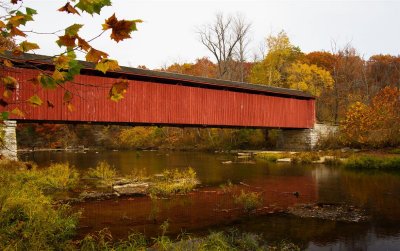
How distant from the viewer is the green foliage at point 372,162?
57.6 feet

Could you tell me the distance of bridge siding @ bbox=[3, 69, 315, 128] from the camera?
1494 centimetres

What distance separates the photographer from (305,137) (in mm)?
26766

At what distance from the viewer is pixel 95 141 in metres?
49.8

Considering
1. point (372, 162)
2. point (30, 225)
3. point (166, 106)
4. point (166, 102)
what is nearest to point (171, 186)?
point (30, 225)

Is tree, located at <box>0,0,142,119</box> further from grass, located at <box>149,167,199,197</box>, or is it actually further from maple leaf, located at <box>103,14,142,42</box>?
grass, located at <box>149,167,199,197</box>

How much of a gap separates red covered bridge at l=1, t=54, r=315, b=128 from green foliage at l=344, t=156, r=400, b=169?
6.35m

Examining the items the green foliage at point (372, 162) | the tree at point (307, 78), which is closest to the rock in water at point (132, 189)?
the green foliage at point (372, 162)

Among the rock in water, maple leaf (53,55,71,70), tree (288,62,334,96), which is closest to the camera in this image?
maple leaf (53,55,71,70)

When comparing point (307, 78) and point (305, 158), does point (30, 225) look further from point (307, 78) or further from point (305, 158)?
point (307, 78)

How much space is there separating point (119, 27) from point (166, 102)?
1708cm

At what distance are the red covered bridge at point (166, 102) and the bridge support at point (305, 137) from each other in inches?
35.2

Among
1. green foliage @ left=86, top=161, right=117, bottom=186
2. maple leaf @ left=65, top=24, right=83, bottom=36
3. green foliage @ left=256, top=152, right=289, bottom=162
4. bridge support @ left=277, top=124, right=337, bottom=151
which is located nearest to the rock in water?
green foliage @ left=86, top=161, right=117, bottom=186

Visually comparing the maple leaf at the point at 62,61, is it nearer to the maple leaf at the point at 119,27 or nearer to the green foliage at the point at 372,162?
the maple leaf at the point at 119,27

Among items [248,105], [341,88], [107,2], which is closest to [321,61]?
[341,88]
